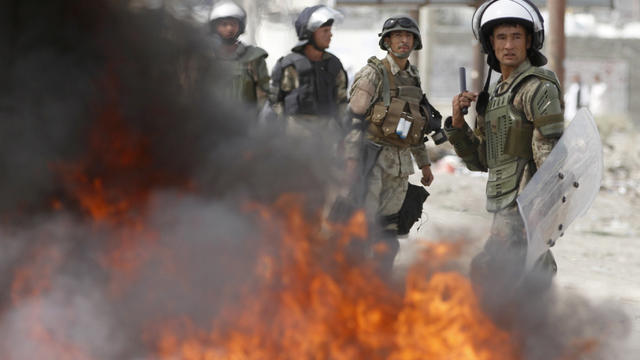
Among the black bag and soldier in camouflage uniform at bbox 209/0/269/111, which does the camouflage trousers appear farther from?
soldier in camouflage uniform at bbox 209/0/269/111

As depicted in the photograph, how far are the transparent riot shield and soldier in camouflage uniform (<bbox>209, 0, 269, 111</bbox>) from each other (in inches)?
115

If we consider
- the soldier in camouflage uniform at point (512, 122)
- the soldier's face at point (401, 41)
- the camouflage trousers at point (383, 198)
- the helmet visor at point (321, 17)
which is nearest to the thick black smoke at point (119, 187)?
the soldier in camouflage uniform at point (512, 122)

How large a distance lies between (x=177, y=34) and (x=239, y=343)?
5.47 feet

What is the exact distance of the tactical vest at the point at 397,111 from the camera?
570 centimetres

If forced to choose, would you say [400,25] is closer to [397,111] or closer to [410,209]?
[397,111]

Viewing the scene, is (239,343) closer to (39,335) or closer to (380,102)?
(39,335)

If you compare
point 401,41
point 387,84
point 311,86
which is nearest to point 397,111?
point 387,84

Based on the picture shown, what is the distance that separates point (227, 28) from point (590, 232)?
5257mm

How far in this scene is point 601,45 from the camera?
2642 centimetres

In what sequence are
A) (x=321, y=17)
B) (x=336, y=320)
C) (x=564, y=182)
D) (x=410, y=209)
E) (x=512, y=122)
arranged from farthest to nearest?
1. (x=321, y=17)
2. (x=410, y=209)
3. (x=512, y=122)
4. (x=564, y=182)
5. (x=336, y=320)

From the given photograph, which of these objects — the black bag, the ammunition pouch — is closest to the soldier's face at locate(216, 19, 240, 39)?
the ammunition pouch

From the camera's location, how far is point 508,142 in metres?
4.30

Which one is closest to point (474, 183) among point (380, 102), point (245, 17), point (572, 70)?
point (245, 17)

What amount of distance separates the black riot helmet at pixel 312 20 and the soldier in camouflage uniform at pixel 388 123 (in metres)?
0.88
